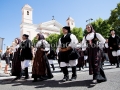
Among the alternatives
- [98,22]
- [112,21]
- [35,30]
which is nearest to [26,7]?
[35,30]

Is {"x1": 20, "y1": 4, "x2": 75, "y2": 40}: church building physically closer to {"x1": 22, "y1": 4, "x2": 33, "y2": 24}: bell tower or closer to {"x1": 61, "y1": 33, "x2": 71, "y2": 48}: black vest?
{"x1": 22, "y1": 4, "x2": 33, "y2": 24}: bell tower

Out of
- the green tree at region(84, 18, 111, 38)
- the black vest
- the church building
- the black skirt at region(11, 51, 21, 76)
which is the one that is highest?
the church building

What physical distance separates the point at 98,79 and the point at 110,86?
0.39 m

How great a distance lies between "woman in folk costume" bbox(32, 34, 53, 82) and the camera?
5.52 metres

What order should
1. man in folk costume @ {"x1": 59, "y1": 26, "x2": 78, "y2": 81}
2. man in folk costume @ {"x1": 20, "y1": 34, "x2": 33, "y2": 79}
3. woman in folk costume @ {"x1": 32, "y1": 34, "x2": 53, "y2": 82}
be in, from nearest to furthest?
man in folk costume @ {"x1": 59, "y1": 26, "x2": 78, "y2": 81} → woman in folk costume @ {"x1": 32, "y1": 34, "x2": 53, "y2": 82} → man in folk costume @ {"x1": 20, "y1": 34, "x2": 33, "y2": 79}

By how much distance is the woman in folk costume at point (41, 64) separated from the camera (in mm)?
5516

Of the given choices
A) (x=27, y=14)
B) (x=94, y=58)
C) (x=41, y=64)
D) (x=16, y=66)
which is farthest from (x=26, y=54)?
(x=27, y=14)

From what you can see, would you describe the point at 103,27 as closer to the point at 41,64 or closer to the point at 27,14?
the point at 41,64

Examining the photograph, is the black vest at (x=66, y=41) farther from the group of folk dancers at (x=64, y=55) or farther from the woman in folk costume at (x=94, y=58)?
the woman in folk costume at (x=94, y=58)

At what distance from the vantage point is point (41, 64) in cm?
558

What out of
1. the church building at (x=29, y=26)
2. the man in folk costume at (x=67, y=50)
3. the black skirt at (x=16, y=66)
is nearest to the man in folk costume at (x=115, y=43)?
the man in folk costume at (x=67, y=50)

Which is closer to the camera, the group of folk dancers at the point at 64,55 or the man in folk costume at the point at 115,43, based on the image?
the group of folk dancers at the point at 64,55

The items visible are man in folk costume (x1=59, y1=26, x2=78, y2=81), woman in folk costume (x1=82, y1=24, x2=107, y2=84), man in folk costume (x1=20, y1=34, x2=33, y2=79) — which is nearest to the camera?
woman in folk costume (x1=82, y1=24, x2=107, y2=84)

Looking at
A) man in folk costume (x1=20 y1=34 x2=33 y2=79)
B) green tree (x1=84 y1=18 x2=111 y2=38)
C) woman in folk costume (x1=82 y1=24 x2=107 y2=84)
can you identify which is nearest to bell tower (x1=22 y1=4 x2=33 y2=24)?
green tree (x1=84 y1=18 x2=111 y2=38)
